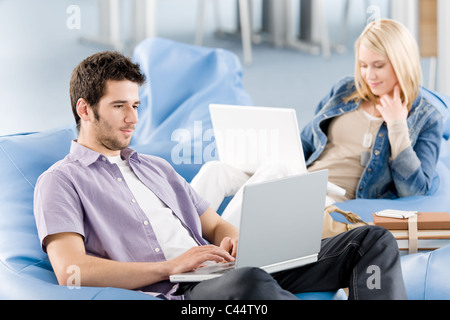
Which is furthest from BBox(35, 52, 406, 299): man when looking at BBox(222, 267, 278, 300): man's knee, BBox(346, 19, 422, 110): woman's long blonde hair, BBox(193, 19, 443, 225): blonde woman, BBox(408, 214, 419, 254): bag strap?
BBox(346, 19, 422, 110): woman's long blonde hair

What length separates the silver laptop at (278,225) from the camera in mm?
1680

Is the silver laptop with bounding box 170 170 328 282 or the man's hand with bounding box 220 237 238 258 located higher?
the silver laptop with bounding box 170 170 328 282

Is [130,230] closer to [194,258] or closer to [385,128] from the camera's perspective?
[194,258]

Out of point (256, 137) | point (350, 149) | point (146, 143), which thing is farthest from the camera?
point (146, 143)

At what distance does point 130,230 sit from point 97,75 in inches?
16.6

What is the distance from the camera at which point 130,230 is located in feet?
6.19

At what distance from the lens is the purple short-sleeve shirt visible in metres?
1.77

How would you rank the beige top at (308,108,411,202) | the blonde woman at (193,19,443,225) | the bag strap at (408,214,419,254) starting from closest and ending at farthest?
the bag strap at (408,214,419,254) → the blonde woman at (193,19,443,225) → the beige top at (308,108,411,202)

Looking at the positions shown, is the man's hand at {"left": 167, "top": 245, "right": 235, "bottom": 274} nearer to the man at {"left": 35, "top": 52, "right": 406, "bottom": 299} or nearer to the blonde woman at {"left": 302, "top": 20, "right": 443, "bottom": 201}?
the man at {"left": 35, "top": 52, "right": 406, "bottom": 299}

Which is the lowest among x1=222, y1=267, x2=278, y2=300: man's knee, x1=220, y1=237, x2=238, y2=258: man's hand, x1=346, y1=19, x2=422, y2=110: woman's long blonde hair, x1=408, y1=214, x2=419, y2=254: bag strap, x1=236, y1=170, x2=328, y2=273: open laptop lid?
x1=408, y1=214, x2=419, y2=254: bag strap

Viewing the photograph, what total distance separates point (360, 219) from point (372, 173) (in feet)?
1.64

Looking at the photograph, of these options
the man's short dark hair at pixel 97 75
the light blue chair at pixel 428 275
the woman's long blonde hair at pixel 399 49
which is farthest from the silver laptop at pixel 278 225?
the woman's long blonde hair at pixel 399 49

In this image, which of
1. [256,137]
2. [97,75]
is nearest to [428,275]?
[256,137]

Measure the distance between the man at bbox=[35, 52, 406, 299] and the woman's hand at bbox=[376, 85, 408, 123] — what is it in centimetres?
97
